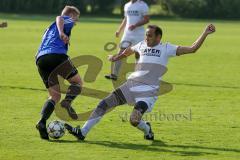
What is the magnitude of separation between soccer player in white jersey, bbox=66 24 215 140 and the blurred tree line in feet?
235

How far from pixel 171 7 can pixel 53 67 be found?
77751mm

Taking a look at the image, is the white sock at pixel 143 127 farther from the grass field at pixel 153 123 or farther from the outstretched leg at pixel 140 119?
the grass field at pixel 153 123

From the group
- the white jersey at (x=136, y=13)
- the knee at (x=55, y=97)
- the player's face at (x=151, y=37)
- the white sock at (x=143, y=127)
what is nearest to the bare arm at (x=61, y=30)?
the knee at (x=55, y=97)

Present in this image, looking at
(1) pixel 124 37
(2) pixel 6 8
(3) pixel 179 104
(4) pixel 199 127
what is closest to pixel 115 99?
(4) pixel 199 127

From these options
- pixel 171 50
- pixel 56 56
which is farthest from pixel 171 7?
pixel 171 50

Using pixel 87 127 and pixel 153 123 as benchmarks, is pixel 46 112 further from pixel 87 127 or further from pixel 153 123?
pixel 153 123

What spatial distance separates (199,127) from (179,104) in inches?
109

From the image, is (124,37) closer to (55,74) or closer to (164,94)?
(164,94)

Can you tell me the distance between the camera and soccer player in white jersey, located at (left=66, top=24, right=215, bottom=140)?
35.1 feet

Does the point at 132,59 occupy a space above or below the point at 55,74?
below

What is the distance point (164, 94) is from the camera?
54.6 feet

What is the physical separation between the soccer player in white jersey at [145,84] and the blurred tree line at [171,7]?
235 ft

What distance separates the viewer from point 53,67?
11.2m

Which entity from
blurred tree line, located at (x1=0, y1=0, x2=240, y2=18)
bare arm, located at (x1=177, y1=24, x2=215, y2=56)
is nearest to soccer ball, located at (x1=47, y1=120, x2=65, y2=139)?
bare arm, located at (x1=177, y1=24, x2=215, y2=56)
